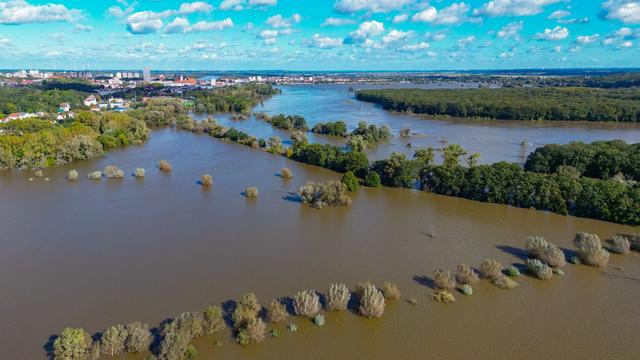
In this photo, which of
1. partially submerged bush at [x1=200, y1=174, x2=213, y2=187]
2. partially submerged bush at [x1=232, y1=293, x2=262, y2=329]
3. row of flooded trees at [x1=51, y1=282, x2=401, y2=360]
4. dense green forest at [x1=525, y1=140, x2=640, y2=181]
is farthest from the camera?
partially submerged bush at [x1=200, y1=174, x2=213, y2=187]

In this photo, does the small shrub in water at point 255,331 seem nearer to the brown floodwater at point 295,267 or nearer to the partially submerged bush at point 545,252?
the brown floodwater at point 295,267

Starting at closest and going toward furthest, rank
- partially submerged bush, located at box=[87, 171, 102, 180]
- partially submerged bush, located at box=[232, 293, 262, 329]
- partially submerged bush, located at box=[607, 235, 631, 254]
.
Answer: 1. partially submerged bush, located at box=[232, 293, 262, 329]
2. partially submerged bush, located at box=[607, 235, 631, 254]
3. partially submerged bush, located at box=[87, 171, 102, 180]

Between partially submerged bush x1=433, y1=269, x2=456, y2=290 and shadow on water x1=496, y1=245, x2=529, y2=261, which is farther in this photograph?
shadow on water x1=496, y1=245, x2=529, y2=261

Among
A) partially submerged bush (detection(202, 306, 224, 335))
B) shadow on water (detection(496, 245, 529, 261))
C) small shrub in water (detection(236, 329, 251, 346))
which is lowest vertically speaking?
small shrub in water (detection(236, 329, 251, 346))

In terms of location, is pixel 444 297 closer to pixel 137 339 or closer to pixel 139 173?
pixel 137 339

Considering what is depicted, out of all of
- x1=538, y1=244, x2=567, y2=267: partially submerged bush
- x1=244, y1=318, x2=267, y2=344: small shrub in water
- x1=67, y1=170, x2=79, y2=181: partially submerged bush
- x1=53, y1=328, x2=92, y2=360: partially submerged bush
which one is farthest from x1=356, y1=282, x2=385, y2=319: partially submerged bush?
x1=67, y1=170, x2=79, y2=181: partially submerged bush

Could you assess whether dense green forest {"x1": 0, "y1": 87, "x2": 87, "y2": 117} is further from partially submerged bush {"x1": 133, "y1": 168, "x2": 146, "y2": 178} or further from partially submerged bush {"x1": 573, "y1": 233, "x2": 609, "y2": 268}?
partially submerged bush {"x1": 573, "y1": 233, "x2": 609, "y2": 268}
